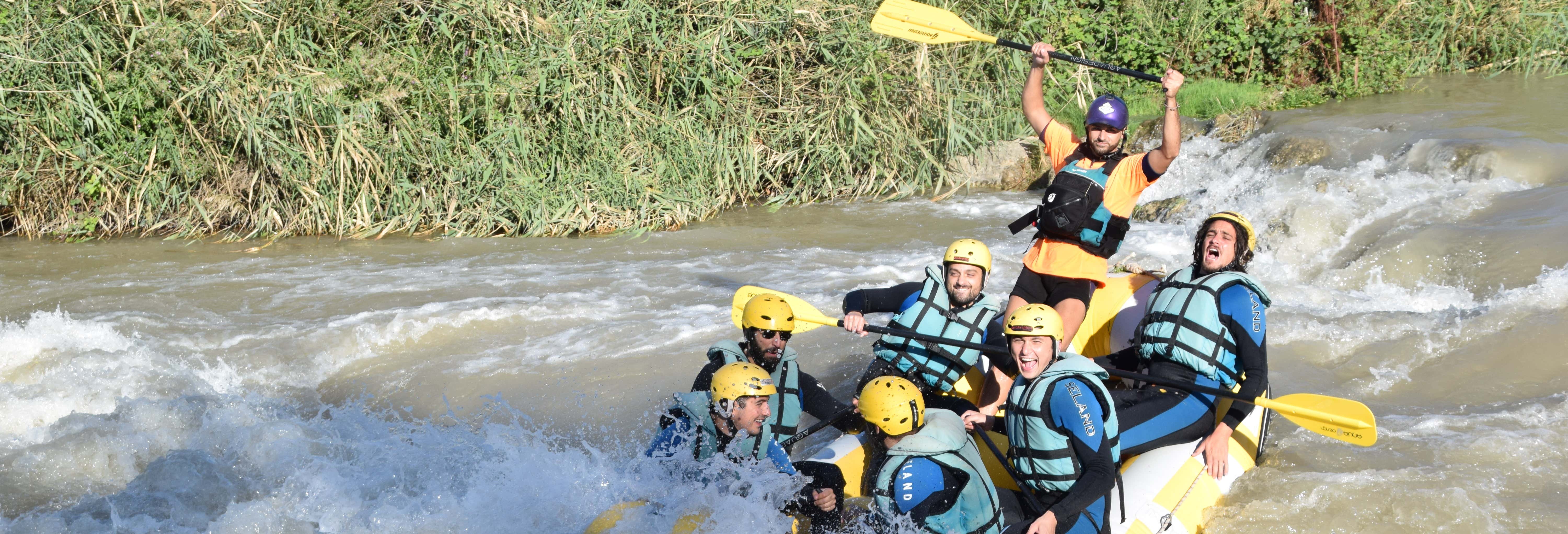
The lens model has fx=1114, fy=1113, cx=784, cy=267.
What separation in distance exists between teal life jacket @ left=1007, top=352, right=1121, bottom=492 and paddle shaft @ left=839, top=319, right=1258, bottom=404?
20 centimetres

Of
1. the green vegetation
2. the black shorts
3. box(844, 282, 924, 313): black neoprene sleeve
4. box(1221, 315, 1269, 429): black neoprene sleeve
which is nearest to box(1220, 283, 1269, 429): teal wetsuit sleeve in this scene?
box(1221, 315, 1269, 429): black neoprene sleeve

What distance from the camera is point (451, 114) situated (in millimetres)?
7168

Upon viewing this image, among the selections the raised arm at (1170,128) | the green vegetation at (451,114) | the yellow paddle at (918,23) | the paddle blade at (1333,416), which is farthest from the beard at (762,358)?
the green vegetation at (451,114)

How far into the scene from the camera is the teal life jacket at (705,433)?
3.05 metres

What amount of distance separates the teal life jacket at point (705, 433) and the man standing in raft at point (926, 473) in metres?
0.43

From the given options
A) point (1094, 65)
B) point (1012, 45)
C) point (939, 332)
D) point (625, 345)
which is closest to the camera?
point (939, 332)

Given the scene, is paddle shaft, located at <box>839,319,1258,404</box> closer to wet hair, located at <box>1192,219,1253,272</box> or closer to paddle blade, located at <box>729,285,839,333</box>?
paddle blade, located at <box>729,285,839,333</box>

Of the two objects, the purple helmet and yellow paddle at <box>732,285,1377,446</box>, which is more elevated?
the purple helmet

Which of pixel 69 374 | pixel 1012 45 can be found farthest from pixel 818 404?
pixel 69 374

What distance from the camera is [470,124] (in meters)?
7.32

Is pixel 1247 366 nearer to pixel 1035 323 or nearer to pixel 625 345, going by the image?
pixel 1035 323

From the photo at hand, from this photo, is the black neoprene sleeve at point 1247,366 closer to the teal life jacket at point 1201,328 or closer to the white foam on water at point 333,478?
the teal life jacket at point 1201,328

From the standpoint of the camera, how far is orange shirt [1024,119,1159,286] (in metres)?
3.33

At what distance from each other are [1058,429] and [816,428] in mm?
796
